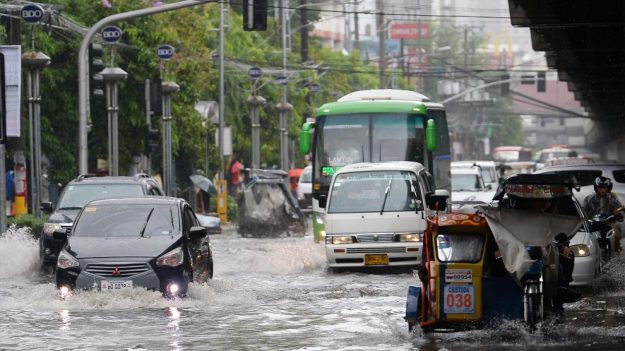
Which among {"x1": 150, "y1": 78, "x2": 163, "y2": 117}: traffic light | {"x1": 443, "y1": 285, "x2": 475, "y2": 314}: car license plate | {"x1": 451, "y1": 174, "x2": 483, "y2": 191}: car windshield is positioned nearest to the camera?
{"x1": 443, "y1": 285, "x2": 475, "y2": 314}: car license plate

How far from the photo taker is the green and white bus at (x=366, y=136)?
3269cm

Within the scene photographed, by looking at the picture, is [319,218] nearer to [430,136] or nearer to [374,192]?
[430,136]

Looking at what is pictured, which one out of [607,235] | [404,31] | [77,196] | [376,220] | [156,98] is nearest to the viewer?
[607,235]

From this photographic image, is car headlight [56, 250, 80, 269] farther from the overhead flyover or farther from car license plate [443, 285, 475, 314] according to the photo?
the overhead flyover

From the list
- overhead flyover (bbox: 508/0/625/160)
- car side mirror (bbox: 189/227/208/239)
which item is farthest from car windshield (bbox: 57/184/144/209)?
overhead flyover (bbox: 508/0/625/160)

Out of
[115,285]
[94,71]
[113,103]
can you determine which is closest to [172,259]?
[115,285]

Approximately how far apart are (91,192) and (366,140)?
8.51 m

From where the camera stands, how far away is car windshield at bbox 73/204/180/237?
790 inches

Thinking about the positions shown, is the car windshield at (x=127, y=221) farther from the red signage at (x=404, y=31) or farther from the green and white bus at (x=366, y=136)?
the red signage at (x=404, y=31)

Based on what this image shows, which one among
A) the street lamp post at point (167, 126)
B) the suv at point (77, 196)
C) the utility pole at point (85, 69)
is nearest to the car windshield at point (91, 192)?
the suv at point (77, 196)

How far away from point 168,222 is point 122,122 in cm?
2456

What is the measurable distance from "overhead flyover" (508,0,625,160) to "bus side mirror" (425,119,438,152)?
305 cm

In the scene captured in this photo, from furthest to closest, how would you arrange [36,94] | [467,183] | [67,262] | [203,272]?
[467,183] → [36,94] → [203,272] → [67,262]

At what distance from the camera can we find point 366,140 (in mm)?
33094
